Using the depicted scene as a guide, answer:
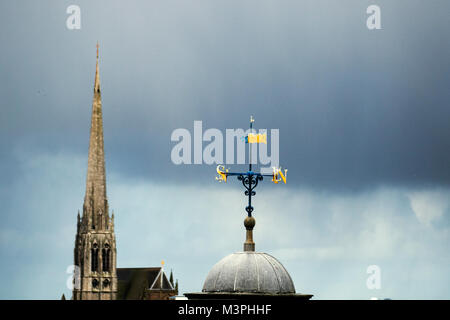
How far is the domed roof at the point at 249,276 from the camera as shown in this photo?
28406mm

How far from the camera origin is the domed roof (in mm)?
28406

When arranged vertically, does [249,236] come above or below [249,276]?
above

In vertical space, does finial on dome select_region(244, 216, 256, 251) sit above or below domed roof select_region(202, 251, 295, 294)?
above

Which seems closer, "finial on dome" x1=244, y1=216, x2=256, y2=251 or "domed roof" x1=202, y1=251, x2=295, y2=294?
"domed roof" x1=202, y1=251, x2=295, y2=294

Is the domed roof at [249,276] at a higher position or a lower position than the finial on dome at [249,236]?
lower

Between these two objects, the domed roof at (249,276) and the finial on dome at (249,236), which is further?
the finial on dome at (249,236)

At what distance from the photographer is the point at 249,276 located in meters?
28.5

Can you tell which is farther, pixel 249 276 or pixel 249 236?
pixel 249 236
